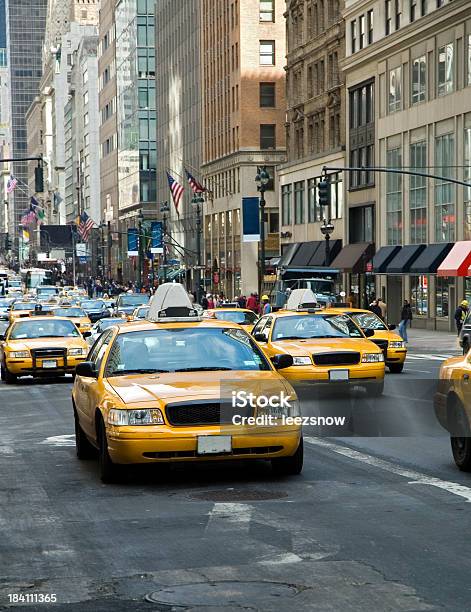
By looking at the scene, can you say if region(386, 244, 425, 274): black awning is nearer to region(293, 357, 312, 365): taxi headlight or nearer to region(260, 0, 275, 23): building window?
region(260, 0, 275, 23): building window

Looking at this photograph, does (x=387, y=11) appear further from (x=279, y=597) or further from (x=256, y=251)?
(x=279, y=597)

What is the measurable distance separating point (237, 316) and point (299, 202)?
53365 millimetres

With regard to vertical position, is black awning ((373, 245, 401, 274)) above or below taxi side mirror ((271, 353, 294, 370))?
above

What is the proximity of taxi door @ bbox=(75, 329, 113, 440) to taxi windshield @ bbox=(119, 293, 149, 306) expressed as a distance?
40079 mm

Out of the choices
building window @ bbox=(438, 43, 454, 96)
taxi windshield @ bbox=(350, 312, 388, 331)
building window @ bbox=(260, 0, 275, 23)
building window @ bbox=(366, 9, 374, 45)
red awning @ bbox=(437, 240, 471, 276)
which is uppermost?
building window @ bbox=(260, 0, 275, 23)

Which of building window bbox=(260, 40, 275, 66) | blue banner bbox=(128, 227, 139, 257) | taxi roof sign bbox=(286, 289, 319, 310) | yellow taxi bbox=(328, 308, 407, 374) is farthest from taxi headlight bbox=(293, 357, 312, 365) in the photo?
blue banner bbox=(128, 227, 139, 257)

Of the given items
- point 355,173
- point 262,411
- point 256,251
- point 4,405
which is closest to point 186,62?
point 256,251

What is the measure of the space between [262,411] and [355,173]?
62528 millimetres

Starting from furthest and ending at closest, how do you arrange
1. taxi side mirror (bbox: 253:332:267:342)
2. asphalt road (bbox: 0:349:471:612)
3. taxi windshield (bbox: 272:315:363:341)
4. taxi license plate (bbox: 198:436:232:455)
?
taxi side mirror (bbox: 253:332:267:342)
taxi windshield (bbox: 272:315:363:341)
taxi license plate (bbox: 198:436:232:455)
asphalt road (bbox: 0:349:471:612)

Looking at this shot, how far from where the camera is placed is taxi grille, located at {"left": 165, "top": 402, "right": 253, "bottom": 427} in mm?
12289

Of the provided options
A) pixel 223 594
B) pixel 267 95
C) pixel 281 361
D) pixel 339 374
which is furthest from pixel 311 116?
pixel 223 594

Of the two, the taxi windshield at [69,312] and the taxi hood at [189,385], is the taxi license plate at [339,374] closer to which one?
the taxi hood at [189,385]

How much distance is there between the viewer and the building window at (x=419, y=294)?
62000 mm

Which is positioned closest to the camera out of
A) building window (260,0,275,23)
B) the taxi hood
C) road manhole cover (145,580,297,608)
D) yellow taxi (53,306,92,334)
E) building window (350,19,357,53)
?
road manhole cover (145,580,297,608)
